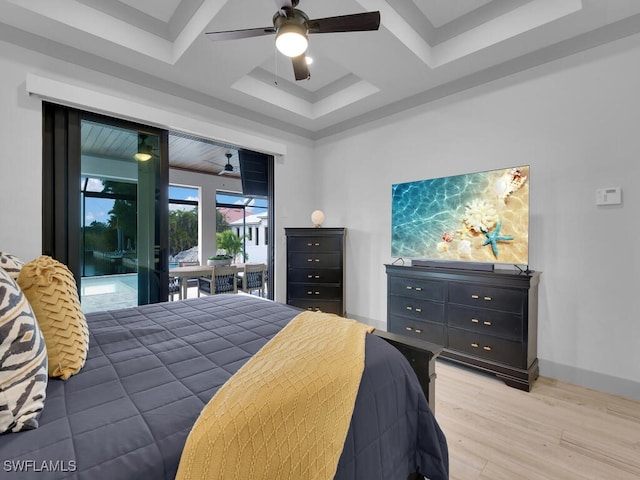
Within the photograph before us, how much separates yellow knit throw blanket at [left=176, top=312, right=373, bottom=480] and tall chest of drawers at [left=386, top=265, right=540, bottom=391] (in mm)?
1757

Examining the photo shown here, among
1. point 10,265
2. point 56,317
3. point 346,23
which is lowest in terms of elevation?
point 56,317

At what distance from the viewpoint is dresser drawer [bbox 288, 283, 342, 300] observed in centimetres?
371

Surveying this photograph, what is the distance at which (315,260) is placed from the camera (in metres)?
3.75

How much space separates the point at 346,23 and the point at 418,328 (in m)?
2.50

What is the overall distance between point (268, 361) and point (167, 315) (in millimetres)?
1016

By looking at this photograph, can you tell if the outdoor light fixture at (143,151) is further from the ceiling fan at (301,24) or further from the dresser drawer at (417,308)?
the dresser drawer at (417,308)

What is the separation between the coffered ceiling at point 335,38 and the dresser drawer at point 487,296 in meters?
1.95

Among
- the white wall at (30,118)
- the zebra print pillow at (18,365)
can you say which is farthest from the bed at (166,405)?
the white wall at (30,118)

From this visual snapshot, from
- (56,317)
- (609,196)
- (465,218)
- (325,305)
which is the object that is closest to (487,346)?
(465,218)

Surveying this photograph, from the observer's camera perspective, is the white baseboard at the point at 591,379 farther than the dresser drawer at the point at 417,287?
No

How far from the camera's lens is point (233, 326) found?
1557mm

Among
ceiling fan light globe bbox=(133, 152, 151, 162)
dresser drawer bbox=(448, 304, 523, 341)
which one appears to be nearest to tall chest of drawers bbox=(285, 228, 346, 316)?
dresser drawer bbox=(448, 304, 523, 341)

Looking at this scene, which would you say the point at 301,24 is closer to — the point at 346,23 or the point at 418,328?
the point at 346,23

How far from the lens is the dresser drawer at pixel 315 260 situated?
12.2 ft
